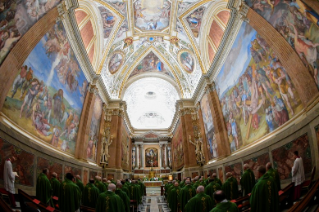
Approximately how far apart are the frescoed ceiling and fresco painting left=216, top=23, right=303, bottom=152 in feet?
11.0

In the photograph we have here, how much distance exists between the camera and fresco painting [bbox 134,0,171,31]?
1606 centimetres

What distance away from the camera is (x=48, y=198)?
6527 mm

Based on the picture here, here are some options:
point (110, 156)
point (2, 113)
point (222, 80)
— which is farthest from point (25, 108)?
point (110, 156)

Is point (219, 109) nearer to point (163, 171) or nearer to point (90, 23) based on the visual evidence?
point (90, 23)

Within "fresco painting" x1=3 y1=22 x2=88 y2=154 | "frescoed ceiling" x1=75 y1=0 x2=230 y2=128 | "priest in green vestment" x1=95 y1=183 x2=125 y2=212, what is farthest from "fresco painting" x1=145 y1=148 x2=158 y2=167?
"priest in green vestment" x1=95 y1=183 x2=125 y2=212

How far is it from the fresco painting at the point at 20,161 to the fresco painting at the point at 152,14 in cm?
1298

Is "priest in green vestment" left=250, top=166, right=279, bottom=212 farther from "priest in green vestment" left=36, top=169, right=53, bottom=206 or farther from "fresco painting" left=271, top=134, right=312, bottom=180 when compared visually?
"priest in green vestment" left=36, top=169, right=53, bottom=206

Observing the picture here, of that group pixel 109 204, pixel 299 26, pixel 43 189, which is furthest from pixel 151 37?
A: pixel 109 204

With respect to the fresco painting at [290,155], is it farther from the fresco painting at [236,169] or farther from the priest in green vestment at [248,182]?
the fresco painting at [236,169]

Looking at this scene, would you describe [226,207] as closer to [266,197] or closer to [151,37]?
[266,197]

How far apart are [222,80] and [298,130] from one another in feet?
26.3

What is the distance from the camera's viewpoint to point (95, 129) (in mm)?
17703

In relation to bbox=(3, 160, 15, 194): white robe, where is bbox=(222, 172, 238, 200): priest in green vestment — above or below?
below

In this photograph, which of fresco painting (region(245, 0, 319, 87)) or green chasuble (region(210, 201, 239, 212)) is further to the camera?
fresco painting (region(245, 0, 319, 87))
